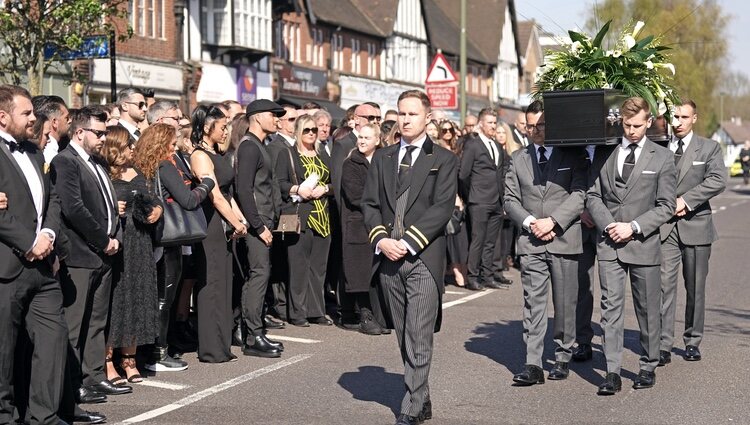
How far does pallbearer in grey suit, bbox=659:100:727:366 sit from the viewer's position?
10.5 metres

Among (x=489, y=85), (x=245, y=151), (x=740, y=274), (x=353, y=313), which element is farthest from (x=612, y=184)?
(x=489, y=85)

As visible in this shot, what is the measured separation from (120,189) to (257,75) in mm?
35187

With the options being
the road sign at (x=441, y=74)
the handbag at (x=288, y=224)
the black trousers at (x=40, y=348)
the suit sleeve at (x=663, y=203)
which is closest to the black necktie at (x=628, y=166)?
the suit sleeve at (x=663, y=203)

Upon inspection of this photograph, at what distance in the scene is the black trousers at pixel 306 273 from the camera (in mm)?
12898

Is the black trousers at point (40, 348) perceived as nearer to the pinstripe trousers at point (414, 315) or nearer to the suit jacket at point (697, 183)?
the pinstripe trousers at point (414, 315)

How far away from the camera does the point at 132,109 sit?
433 inches

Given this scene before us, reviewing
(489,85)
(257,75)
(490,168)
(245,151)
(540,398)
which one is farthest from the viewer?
(489,85)

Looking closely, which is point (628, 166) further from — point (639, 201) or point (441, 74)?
point (441, 74)

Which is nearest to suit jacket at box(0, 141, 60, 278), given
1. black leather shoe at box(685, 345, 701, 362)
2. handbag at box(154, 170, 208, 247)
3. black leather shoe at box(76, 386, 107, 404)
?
black leather shoe at box(76, 386, 107, 404)

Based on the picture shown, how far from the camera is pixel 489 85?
249 ft

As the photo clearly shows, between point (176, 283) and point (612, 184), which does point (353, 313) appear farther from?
point (612, 184)

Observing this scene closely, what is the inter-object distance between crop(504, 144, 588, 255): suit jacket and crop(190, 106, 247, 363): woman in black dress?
8.21 feet

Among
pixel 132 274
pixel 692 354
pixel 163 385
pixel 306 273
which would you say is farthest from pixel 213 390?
pixel 692 354

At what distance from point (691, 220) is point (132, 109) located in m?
4.89
